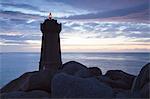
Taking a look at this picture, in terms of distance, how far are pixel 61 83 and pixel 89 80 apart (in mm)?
826

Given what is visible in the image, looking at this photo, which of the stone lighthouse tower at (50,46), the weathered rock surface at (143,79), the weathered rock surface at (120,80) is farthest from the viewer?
the stone lighthouse tower at (50,46)

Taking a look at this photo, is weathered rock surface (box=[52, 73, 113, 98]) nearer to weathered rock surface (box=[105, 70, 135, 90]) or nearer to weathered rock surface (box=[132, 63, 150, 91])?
weathered rock surface (box=[132, 63, 150, 91])

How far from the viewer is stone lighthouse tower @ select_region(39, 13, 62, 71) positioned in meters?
18.3

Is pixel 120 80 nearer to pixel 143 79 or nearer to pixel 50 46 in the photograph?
pixel 143 79

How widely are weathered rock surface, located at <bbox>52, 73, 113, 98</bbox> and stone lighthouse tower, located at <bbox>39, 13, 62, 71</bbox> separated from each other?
8.92 meters

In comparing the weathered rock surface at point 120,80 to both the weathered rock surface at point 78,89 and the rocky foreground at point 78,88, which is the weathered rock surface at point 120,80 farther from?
the weathered rock surface at point 78,89

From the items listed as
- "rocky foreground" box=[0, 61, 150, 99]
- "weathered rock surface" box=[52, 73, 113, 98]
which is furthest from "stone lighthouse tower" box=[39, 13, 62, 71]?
"weathered rock surface" box=[52, 73, 113, 98]

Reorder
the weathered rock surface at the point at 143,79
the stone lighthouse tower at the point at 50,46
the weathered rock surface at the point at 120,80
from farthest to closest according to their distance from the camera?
1. the stone lighthouse tower at the point at 50,46
2. the weathered rock surface at the point at 120,80
3. the weathered rock surface at the point at 143,79

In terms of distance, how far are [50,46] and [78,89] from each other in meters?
9.68

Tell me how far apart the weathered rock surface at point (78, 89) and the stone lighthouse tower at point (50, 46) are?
8920 mm

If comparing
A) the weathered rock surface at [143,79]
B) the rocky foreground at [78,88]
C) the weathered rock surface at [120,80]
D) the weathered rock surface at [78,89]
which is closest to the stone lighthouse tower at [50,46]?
the weathered rock surface at [120,80]

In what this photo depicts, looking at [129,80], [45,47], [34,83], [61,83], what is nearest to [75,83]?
[61,83]

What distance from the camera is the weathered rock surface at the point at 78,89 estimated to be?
29.2 feet

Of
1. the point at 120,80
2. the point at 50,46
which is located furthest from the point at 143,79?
the point at 50,46
